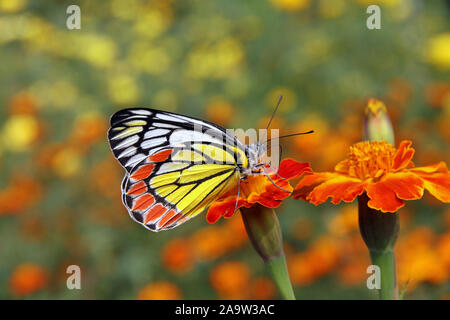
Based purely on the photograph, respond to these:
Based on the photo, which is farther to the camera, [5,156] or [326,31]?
[326,31]

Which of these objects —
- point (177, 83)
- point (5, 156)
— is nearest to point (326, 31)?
point (177, 83)

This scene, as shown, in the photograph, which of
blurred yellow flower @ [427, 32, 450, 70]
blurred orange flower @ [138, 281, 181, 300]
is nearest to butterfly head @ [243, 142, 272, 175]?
blurred orange flower @ [138, 281, 181, 300]

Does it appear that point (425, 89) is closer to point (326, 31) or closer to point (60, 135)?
point (326, 31)

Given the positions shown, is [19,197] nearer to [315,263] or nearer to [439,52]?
[315,263]

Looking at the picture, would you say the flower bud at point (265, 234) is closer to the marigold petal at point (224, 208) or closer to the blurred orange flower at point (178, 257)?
the marigold petal at point (224, 208)

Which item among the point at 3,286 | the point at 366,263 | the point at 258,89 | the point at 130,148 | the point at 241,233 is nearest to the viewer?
the point at 130,148

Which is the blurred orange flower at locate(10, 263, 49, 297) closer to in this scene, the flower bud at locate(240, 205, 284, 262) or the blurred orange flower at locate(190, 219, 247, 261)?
the blurred orange flower at locate(190, 219, 247, 261)
